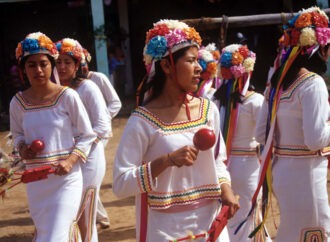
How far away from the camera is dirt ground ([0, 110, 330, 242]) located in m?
6.83

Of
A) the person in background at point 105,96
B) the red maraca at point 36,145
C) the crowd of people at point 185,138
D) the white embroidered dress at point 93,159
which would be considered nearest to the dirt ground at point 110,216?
the person in background at point 105,96

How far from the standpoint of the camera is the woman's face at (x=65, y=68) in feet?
19.4

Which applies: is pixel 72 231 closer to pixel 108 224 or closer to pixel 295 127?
pixel 295 127

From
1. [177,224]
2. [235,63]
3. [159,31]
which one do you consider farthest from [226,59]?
[177,224]

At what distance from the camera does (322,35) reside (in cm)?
433

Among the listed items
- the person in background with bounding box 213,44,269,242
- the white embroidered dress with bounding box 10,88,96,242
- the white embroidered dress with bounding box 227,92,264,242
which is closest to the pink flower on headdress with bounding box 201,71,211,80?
the person in background with bounding box 213,44,269,242

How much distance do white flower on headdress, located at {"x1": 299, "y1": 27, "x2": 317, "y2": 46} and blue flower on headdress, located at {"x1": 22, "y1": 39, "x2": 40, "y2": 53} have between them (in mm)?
2028

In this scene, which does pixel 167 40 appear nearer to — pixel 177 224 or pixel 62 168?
pixel 177 224

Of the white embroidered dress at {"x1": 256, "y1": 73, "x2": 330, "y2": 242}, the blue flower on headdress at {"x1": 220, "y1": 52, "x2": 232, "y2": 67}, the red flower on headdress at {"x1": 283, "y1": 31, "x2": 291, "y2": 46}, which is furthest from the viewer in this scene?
the blue flower on headdress at {"x1": 220, "y1": 52, "x2": 232, "y2": 67}

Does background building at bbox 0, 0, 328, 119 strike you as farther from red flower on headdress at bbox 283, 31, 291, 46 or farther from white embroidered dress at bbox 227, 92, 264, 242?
red flower on headdress at bbox 283, 31, 291, 46

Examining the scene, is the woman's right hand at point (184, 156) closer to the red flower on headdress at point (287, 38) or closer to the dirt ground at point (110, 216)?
the red flower on headdress at point (287, 38)

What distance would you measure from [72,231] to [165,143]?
183cm

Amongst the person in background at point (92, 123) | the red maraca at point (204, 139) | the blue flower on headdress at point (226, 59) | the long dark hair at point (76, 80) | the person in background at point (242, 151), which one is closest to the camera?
the red maraca at point (204, 139)

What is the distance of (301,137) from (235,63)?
6.52 ft
